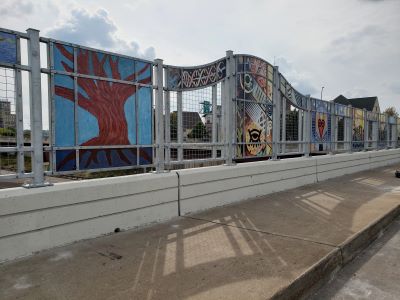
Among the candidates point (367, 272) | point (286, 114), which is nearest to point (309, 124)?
point (286, 114)

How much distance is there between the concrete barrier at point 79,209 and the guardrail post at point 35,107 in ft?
0.77

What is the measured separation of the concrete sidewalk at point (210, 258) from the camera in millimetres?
3088

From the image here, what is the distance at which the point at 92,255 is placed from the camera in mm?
3947

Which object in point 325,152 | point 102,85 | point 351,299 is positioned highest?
point 102,85

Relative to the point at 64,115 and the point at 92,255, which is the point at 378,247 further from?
the point at 64,115

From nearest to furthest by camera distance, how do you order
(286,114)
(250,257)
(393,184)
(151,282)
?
(151,282) → (250,257) → (286,114) → (393,184)

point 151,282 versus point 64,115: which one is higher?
point 64,115

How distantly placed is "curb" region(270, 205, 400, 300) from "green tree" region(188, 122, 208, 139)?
10.6 feet

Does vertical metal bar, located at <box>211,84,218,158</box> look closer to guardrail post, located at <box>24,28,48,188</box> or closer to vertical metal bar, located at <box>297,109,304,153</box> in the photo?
guardrail post, located at <box>24,28,48,188</box>

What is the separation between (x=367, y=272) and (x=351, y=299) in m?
0.82

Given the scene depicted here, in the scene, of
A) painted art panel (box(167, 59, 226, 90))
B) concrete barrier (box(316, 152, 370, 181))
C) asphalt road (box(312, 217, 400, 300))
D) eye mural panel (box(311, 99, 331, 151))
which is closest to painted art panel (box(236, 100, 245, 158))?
painted art panel (box(167, 59, 226, 90))

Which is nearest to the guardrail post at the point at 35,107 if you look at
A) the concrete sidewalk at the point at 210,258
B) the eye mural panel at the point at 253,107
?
the concrete sidewalk at the point at 210,258

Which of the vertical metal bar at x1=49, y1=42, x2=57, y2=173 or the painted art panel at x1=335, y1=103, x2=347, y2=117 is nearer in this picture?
the vertical metal bar at x1=49, y1=42, x2=57, y2=173

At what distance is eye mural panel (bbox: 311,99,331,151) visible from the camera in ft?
34.6
